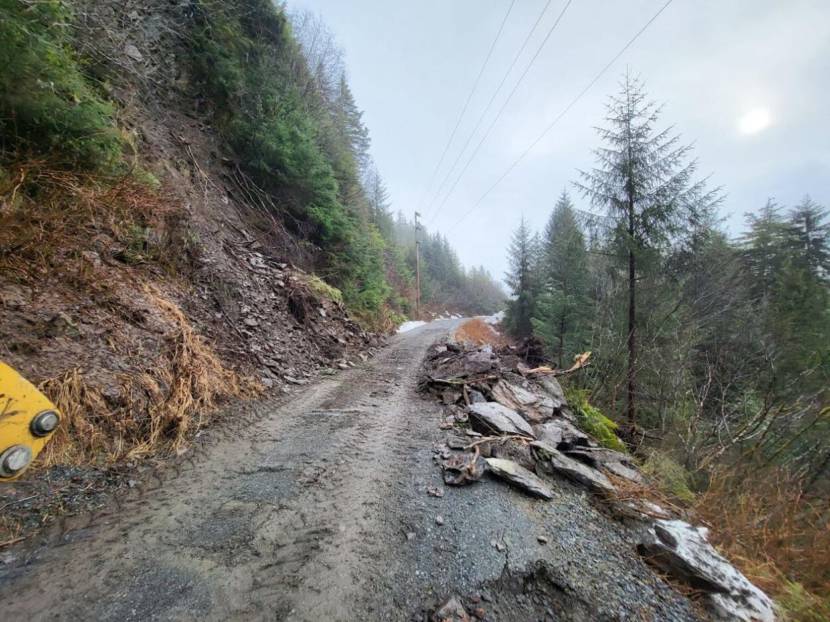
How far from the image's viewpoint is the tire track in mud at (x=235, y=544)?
146cm

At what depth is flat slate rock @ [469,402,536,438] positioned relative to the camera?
11.3 ft

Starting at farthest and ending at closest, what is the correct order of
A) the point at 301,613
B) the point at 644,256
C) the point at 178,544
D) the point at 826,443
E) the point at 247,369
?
the point at 644,256 < the point at 826,443 < the point at 247,369 < the point at 178,544 < the point at 301,613

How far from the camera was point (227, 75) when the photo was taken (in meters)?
7.20

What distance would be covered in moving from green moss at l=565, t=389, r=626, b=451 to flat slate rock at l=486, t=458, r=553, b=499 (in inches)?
103

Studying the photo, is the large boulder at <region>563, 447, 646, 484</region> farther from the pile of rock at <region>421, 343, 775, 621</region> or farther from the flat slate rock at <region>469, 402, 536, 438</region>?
the flat slate rock at <region>469, 402, 536, 438</region>

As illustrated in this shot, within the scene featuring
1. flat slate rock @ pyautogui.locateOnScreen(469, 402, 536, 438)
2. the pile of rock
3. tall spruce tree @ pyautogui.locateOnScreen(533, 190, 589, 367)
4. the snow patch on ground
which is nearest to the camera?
the pile of rock

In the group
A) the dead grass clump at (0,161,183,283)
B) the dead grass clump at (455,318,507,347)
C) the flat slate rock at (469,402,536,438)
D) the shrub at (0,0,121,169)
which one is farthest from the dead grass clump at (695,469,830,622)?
the dead grass clump at (455,318,507,347)

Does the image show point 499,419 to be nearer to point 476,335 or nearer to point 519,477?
point 519,477

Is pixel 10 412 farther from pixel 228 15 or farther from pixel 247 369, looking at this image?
pixel 228 15

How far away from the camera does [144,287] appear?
12.3 ft

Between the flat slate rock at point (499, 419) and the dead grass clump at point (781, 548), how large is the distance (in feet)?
5.77

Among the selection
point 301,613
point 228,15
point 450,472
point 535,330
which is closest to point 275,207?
point 228,15

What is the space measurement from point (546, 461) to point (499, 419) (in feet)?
2.13

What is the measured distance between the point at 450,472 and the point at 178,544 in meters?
1.97
